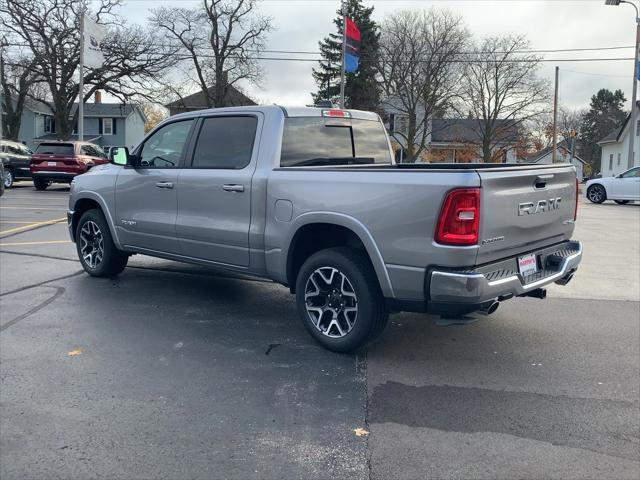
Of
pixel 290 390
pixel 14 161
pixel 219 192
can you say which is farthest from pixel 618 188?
pixel 14 161

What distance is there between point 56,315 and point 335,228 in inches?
114

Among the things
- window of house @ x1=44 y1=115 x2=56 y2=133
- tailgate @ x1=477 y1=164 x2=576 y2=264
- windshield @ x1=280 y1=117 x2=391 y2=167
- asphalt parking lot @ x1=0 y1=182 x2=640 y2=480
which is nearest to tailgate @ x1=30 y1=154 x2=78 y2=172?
asphalt parking lot @ x1=0 y1=182 x2=640 y2=480

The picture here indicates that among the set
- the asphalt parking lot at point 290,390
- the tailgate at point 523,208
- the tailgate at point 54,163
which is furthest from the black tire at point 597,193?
the tailgate at point 523,208

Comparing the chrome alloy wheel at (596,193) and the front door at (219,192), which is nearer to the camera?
the front door at (219,192)

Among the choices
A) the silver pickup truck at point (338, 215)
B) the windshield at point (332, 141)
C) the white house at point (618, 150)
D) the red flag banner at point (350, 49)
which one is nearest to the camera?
the silver pickup truck at point (338, 215)

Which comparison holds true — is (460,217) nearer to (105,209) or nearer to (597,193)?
(105,209)

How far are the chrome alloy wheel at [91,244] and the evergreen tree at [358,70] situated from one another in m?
42.6

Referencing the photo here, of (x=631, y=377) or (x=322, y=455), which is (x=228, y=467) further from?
(x=631, y=377)

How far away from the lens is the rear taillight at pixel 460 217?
3.96 metres

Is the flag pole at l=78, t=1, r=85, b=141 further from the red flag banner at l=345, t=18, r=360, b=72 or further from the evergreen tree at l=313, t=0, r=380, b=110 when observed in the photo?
the evergreen tree at l=313, t=0, r=380, b=110

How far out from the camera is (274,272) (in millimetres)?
5180

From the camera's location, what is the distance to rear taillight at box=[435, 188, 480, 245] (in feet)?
13.0

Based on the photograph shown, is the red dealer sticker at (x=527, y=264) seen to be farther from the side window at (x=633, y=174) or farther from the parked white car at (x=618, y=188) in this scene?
the side window at (x=633, y=174)

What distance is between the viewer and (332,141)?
579cm
